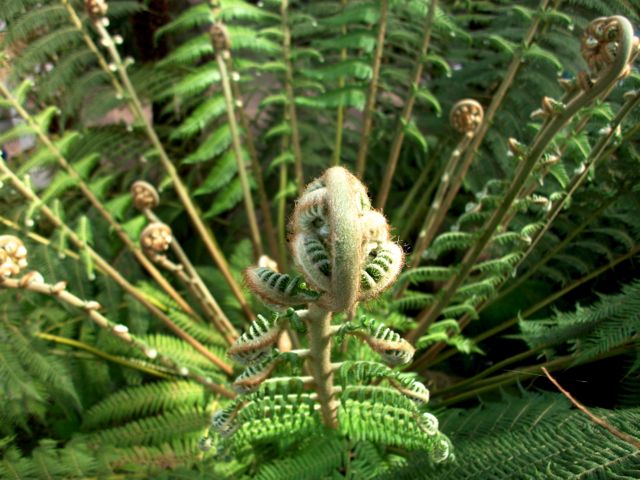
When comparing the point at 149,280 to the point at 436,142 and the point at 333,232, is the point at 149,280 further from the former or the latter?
the point at 333,232

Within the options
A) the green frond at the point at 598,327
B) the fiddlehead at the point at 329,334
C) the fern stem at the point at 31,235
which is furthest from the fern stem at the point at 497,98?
the fern stem at the point at 31,235

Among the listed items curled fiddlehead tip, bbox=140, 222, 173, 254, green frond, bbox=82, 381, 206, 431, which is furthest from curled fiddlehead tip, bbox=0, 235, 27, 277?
green frond, bbox=82, 381, 206, 431

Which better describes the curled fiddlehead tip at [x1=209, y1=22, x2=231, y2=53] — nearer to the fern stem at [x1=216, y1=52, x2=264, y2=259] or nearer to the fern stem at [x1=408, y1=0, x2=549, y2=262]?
the fern stem at [x1=216, y1=52, x2=264, y2=259]

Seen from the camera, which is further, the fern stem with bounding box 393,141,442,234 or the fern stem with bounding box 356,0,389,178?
the fern stem with bounding box 393,141,442,234

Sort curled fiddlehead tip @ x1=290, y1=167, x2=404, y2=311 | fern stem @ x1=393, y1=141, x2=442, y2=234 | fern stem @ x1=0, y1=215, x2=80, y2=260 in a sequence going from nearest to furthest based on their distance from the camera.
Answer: curled fiddlehead tip @ x1=290, y1=167, x2=404, y2=311
fern stem @ x1=0, y1=215, x2=80, y2=260
fern stem @ x1=393, y1=141, x2=442, y2=234

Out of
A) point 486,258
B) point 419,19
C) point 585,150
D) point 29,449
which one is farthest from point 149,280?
Result: point 585,150

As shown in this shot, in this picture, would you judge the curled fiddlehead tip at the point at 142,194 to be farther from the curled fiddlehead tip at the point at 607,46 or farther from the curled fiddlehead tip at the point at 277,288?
the curled fiddlehead tip at the point at 607,46
